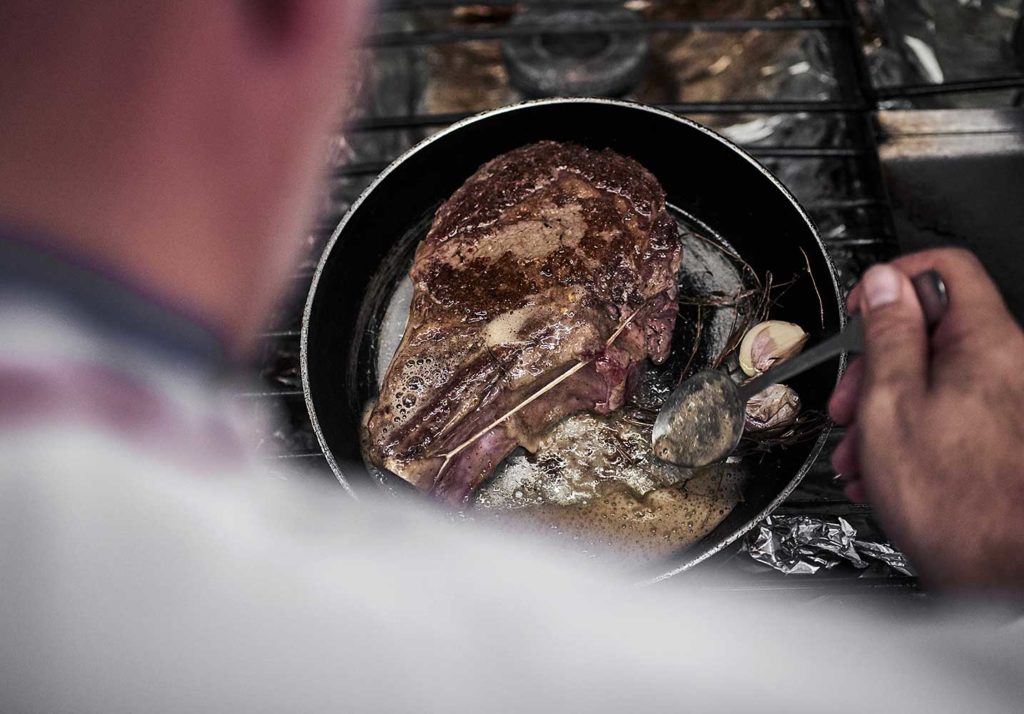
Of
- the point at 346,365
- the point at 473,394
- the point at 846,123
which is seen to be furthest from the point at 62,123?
the point at 846,123

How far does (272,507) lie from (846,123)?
2.27 m

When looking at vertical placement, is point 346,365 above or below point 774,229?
below

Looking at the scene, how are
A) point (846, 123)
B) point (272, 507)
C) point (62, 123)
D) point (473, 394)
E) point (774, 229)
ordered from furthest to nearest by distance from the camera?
point (846, 123), point (774, 229), point (473, 394), point (272, 507), point (62, 123)

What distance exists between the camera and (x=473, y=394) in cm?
156

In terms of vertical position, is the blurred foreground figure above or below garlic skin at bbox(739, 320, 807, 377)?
above

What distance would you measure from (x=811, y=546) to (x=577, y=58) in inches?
68.2

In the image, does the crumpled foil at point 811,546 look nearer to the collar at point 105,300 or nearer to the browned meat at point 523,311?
Answer: the browned meat at point 523,311

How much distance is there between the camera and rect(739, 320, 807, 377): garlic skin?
1672 millimetres

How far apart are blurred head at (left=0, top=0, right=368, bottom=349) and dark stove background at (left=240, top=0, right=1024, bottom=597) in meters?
1.55

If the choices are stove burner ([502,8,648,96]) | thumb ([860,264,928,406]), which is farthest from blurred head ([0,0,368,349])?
stove burner ([502,8,648,96])

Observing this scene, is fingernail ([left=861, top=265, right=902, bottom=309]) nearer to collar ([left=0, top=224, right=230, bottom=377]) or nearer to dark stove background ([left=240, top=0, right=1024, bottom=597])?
dark stove background ([left=240, top=0, right=1024, bottom=597])

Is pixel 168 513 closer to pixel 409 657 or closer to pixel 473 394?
pixel 409 657

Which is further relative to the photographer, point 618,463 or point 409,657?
point 618,463

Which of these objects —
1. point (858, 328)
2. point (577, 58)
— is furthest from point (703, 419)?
point (577, 58)
